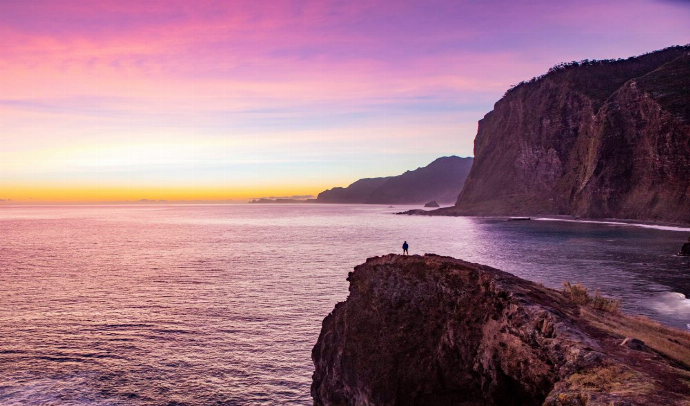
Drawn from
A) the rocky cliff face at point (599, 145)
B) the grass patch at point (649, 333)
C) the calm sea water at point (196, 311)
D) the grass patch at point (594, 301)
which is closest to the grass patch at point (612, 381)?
the grass patch at point (649, 333)

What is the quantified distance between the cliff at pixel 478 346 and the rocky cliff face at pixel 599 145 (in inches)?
4196

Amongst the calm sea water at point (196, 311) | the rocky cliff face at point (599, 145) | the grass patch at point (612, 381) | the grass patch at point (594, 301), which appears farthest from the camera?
the rocky cliff face at point (599, 145)

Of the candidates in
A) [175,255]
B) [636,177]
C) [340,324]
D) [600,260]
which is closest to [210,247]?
[175,255]

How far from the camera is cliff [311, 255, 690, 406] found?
953 cm

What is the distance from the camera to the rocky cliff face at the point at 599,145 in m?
105

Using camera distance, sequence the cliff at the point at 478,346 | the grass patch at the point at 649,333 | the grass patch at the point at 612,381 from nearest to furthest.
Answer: the grass patch at the point at 612,381 → the cliff at the point at 478,346 → the grass patch at the point at 649,333

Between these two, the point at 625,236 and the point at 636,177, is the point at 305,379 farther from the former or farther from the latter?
the point at 636,177

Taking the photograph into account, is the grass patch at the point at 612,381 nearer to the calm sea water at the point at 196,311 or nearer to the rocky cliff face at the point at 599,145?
the calm sea water at the point at 196,311

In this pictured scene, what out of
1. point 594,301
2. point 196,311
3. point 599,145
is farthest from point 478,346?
point 599,145

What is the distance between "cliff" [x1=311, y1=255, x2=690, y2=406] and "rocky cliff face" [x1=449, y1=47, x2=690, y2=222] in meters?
107

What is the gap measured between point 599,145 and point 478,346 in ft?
430

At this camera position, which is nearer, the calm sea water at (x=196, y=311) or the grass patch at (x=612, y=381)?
the grass patch at (x=612, y=381)

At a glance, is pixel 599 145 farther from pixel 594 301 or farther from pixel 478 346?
pixel 478 346

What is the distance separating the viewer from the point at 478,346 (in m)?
13.5
